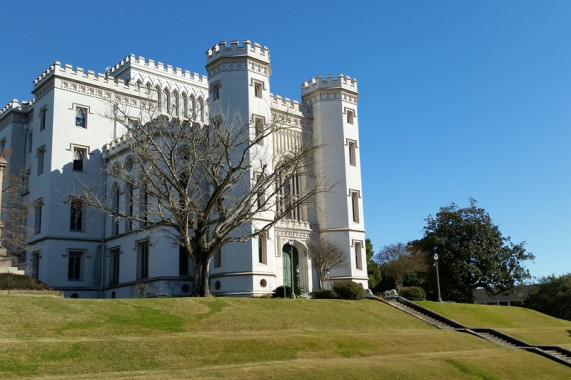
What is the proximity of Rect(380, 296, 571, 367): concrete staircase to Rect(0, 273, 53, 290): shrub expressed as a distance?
20.2 meters

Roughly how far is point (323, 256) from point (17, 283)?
19.0m

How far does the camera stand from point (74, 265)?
41.9 metres

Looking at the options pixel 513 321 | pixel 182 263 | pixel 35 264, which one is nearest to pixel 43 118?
pixel 35 264

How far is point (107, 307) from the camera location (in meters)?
23.0

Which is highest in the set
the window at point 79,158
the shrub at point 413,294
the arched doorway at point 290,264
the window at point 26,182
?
the window at point 79,158

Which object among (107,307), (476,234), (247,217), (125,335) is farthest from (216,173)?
(476,234)

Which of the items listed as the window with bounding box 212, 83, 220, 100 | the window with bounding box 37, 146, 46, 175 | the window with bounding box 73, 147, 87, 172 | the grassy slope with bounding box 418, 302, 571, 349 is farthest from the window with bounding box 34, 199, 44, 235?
the grassy slope with bounding box 418, 302, 571, 349

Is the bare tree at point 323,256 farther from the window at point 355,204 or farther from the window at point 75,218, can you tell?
the window at point 75,218

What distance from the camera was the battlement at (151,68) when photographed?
5022cm

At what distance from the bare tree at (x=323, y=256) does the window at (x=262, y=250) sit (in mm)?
3752

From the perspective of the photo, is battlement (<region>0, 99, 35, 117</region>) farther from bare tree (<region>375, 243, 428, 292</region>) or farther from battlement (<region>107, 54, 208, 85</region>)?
bare tree (<region>375, 243, 428, 292</region>)

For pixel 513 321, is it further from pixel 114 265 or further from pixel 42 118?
pixel 42 118

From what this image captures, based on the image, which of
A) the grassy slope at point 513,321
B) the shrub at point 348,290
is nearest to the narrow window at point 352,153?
the shrub at point 348,290

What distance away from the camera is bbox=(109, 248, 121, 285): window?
4191 centimetres
